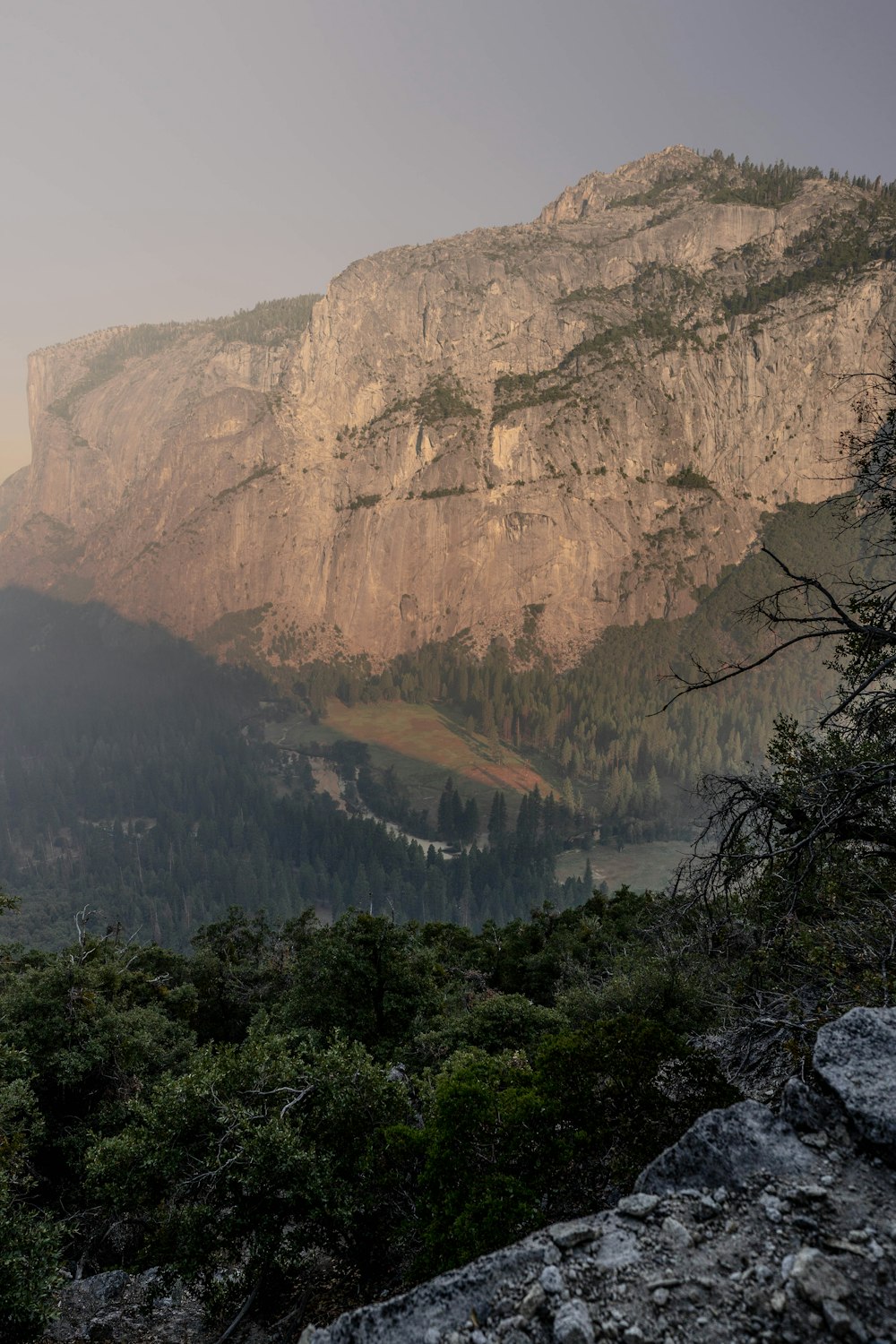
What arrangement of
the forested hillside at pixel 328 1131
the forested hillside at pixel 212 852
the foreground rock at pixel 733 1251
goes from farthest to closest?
the forested hillside at pixel 212 852
the forested hillside at pixel 328 1131
the foreground rock at pixel 733 1251

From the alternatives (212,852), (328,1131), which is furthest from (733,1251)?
(212,852)

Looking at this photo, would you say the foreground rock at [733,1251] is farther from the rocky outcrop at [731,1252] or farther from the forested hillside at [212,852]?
the forested hillside at [212,852]

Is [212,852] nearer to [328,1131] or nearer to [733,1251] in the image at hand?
[328,1131]

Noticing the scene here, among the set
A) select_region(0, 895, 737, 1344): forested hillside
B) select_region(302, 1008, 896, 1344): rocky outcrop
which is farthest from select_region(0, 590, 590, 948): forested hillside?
select_region(302, 1008, 896, 1344): rocky outcrop

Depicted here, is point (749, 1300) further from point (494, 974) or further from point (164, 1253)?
point (494, 974)

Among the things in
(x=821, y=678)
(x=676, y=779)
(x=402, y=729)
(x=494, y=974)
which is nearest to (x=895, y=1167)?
(x=494, y=974)

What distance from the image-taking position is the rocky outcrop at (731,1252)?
4.64 meters

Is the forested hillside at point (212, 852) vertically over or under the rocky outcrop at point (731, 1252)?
under

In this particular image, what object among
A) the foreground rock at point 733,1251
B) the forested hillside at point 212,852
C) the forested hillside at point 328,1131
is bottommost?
the forested hillside at point 212,852

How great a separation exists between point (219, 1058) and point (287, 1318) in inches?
173

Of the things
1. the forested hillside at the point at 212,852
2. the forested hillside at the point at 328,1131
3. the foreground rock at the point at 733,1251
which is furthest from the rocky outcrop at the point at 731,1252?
→ the forested hillside at the point at 212,852

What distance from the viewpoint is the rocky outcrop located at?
464 centimetres

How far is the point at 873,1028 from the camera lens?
6.50 metres

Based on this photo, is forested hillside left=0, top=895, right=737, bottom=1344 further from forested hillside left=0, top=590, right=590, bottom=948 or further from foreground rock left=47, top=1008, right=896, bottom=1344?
forested hillside left=0, top=590, right=590, bottom=948
